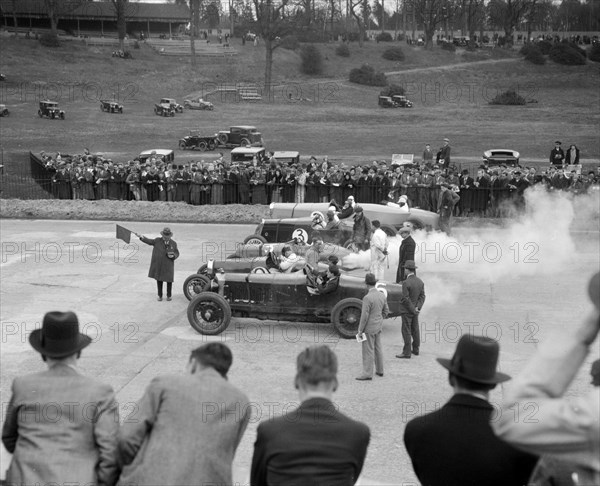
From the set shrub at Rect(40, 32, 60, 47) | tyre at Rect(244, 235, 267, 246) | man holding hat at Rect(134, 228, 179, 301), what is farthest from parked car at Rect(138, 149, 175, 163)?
shrub at Rect(40, 32, 60, 47)

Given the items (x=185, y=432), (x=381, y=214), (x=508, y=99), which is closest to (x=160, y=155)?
(x=381, y=214)

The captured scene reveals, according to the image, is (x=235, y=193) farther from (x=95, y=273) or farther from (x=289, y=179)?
(x=95, y=273)

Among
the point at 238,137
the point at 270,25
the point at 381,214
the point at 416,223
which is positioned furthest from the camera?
the point at 270,25

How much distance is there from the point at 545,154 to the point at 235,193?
74.2ft

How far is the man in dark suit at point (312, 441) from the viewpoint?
3.73 m

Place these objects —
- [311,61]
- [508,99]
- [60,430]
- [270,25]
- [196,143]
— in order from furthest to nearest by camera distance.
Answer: [311,61] < [270,25] < [508,99] < [196,143] < [60,430]

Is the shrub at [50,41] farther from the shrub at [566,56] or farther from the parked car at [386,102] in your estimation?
the shrub at [566,56]

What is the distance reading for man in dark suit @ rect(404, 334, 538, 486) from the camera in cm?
357

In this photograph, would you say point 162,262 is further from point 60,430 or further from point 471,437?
point 471,437

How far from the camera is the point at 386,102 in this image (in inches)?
2442

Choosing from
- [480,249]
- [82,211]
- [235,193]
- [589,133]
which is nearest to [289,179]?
[235,193]

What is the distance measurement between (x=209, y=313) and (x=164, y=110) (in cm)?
4555

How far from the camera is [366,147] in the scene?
4894 cm

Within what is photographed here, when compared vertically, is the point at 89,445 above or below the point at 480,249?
above
